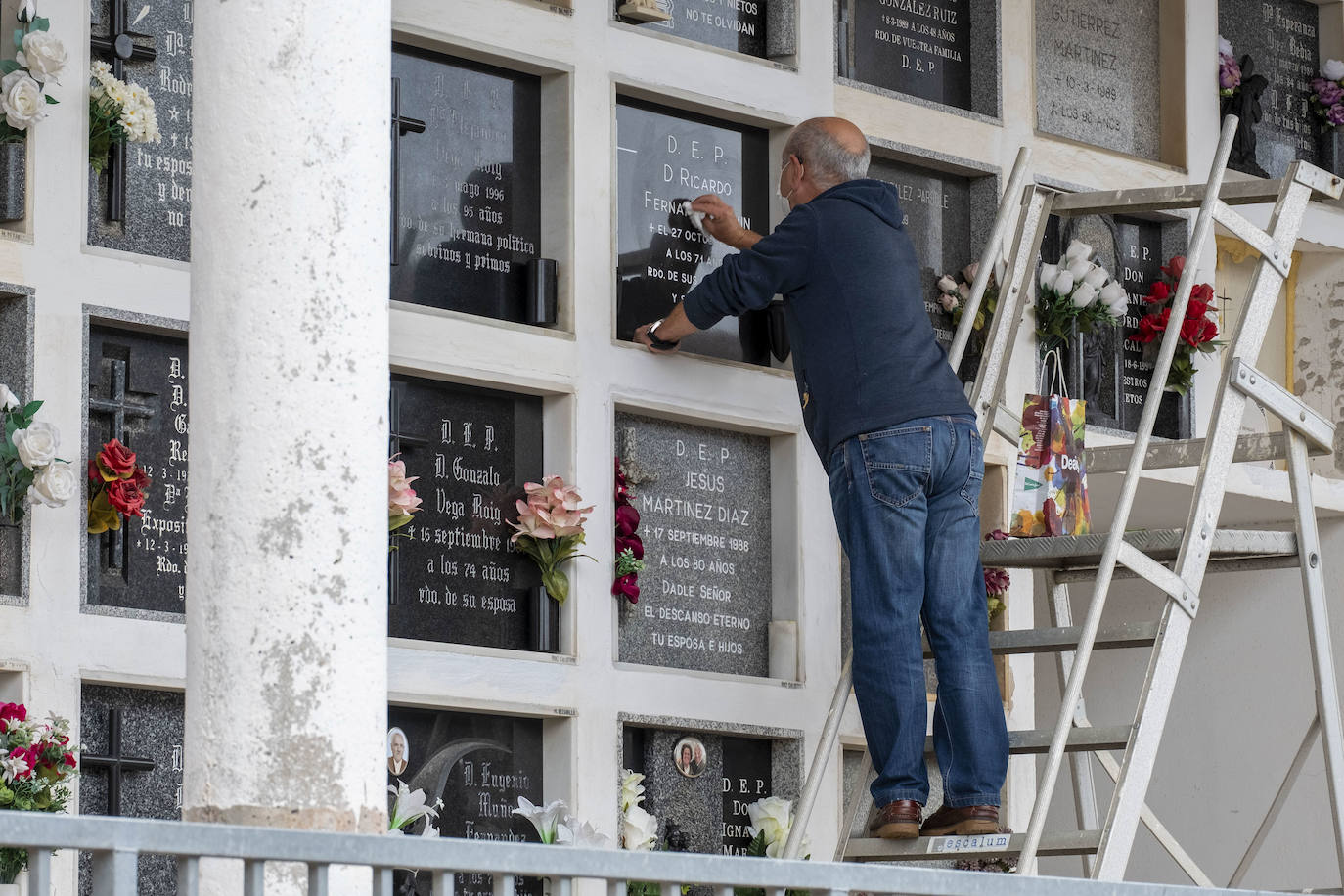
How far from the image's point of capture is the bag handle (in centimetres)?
490

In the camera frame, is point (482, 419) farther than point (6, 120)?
Yes

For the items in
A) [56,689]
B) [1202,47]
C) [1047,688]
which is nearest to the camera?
[56,689]

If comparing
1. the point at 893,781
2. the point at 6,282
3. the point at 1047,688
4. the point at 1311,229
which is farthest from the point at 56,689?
the point at 1311,229

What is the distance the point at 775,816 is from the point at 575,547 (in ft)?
2.15

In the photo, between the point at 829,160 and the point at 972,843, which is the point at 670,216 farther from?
the point at 972,843

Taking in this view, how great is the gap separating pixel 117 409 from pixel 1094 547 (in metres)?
1.61

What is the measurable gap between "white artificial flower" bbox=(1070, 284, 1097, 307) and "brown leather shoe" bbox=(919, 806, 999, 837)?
5.20 feet

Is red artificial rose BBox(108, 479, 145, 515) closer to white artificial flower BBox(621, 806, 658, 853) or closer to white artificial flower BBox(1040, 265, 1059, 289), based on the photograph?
white artificial flower BBox(621, 806, 658, 853)

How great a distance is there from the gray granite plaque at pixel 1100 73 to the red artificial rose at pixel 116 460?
93.6 inches

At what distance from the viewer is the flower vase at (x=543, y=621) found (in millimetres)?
4047

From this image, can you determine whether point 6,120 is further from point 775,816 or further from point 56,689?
point 775,816

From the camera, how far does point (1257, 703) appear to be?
553 cm

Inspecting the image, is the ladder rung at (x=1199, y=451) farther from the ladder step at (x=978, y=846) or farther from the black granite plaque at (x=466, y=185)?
the black granite plaque at (x=466, y=185)

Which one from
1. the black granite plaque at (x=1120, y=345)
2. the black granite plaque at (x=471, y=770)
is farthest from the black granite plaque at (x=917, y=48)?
the black granite plaque at (x=471, y=770)
